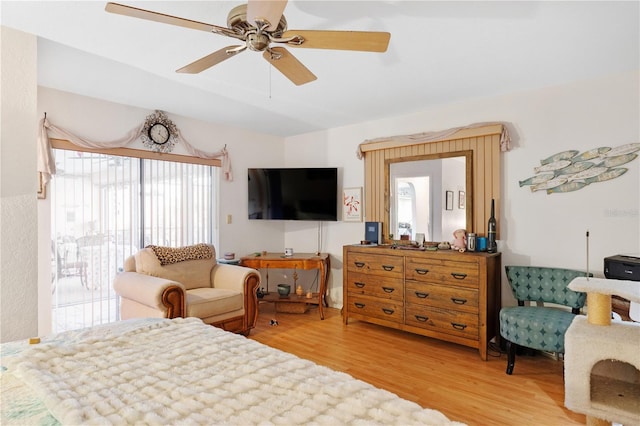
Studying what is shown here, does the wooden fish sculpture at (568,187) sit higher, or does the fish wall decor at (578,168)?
the fish wall decor at (578,168)

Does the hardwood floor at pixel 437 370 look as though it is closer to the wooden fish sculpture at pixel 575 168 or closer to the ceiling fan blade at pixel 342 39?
the wooden fish sculpture at pixel 575 168

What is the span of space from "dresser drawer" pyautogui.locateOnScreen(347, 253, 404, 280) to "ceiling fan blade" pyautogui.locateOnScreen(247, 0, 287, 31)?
2661 mm

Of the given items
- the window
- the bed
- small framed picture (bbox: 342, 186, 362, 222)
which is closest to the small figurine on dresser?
small framed picture (bbox: 342, 186, 362, 222)

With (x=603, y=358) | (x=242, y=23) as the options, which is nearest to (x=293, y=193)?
(x=242, y=23)

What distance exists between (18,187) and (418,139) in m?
3.51

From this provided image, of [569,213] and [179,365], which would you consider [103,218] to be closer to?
[179,365]

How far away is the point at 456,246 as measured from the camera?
3523 millimetres

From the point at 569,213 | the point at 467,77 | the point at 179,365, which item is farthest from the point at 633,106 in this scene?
the point at 179,365

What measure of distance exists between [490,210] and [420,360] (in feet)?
5.20

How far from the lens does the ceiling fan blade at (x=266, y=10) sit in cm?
142

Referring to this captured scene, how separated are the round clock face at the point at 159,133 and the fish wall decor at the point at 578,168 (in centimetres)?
374

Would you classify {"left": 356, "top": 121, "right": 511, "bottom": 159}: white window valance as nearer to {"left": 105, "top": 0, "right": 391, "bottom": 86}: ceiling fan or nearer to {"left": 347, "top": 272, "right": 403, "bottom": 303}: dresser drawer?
{"left": 347, "top": 272, "right": 403, "bottom": 303}: dresser drawer

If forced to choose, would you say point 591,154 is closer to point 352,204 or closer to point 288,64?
point 352,204

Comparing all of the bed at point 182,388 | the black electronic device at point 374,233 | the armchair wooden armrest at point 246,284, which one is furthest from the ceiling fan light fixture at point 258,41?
the black electronic device at point 374,233
